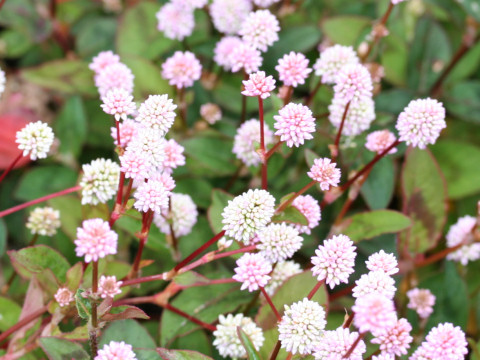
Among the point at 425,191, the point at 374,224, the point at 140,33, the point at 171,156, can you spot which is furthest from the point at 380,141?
the point at 140,33

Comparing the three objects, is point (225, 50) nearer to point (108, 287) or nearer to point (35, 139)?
point (35, 139)

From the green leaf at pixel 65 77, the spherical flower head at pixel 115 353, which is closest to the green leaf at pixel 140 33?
→ the green leaf at pixel 65 77

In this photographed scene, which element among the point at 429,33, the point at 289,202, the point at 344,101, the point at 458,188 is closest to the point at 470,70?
the point at 429,33

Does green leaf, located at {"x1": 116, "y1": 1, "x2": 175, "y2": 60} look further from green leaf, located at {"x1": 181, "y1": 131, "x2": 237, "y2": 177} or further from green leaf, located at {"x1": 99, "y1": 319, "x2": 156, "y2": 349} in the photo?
green leaf, located at {"x1": 99, "y1": 319, "x2": 156, "y2": 349}

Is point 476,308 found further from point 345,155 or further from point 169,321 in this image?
point 169,321

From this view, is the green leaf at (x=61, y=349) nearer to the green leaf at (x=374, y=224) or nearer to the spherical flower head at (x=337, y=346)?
the spherical flower head at (x=337, y=346)

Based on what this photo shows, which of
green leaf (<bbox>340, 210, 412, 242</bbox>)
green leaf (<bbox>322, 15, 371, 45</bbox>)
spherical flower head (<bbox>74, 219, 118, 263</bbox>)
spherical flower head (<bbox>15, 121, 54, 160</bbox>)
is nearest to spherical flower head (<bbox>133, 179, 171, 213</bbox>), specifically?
spherical flower head (<bbox>74, 219, 118, 263</bbox>)

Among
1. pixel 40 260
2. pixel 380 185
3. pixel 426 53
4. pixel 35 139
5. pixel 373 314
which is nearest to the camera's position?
pixel 373 314
